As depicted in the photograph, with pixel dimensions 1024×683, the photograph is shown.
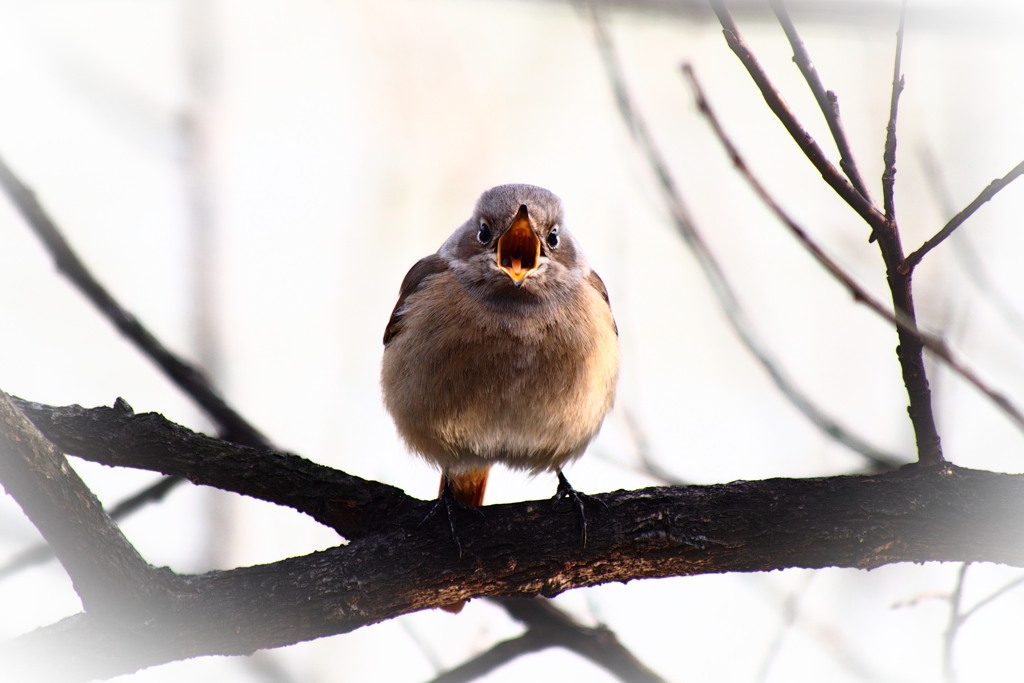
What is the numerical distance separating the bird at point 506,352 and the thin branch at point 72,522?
1322 mm

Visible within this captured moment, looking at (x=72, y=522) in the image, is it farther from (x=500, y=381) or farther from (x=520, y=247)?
(x=520, y=247)

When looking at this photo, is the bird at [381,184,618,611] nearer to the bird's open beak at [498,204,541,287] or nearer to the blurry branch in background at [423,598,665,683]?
the bird's open beak at [498,204,541,287]

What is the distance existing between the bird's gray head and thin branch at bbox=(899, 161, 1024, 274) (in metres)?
1.82

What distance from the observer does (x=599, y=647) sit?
4.09 m

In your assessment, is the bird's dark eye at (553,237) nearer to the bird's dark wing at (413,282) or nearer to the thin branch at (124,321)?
the bird's dark wing at (413,282)

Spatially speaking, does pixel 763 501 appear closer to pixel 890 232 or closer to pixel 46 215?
pixel 890 232

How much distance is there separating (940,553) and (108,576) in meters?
2.82

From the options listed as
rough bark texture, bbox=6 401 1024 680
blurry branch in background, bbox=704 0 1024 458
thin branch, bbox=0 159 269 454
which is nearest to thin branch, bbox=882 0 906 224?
blurry branch in background, bbox=704 0 1024 458

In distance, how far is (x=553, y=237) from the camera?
450 centimetres

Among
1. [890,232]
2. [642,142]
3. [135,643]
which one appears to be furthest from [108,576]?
[890,232]

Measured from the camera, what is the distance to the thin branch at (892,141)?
2.43 metres

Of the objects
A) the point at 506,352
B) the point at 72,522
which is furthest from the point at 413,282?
the point at 72,522

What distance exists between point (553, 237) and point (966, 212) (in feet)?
7.57

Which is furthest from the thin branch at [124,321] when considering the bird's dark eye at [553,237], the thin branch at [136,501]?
the bird's dark eye at [553,237]
